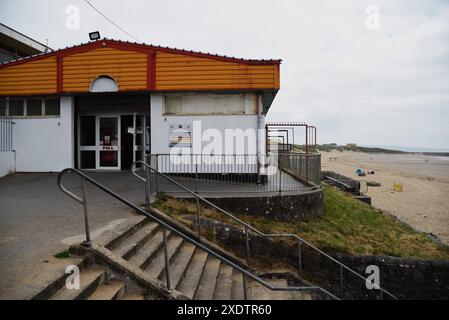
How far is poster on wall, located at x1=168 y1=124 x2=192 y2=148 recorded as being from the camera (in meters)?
11.1

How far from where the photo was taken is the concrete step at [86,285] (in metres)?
3.08

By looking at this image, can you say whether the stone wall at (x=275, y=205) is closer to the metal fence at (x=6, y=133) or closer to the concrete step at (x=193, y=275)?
the concrete step at (x=193, y=275)

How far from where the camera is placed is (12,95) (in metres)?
12.0

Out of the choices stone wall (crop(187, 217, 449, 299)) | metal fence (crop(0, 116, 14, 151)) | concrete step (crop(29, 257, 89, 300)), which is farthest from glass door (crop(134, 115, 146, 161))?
concrete step (crop(29, 257, 89, 300))

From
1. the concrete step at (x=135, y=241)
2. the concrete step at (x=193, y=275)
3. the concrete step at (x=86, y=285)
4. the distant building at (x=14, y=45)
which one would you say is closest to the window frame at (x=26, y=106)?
the distant building at (x=14, y=45)

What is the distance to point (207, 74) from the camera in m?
10.8

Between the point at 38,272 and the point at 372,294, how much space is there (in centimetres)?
665

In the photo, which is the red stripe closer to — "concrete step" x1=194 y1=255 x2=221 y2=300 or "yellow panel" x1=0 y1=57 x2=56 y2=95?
"yellow panel" x1=0 y1=57 x2=56 y2=95

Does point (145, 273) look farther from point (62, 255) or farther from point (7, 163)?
point (7, 163)

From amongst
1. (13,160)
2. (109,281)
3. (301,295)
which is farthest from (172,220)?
(13,160)

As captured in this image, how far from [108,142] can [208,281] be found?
9.76m

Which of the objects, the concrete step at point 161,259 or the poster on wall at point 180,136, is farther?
the poster on wall at point 180,136

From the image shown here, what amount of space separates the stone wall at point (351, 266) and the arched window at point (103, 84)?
7.42m

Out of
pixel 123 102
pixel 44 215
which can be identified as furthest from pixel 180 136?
pixel 44 215
